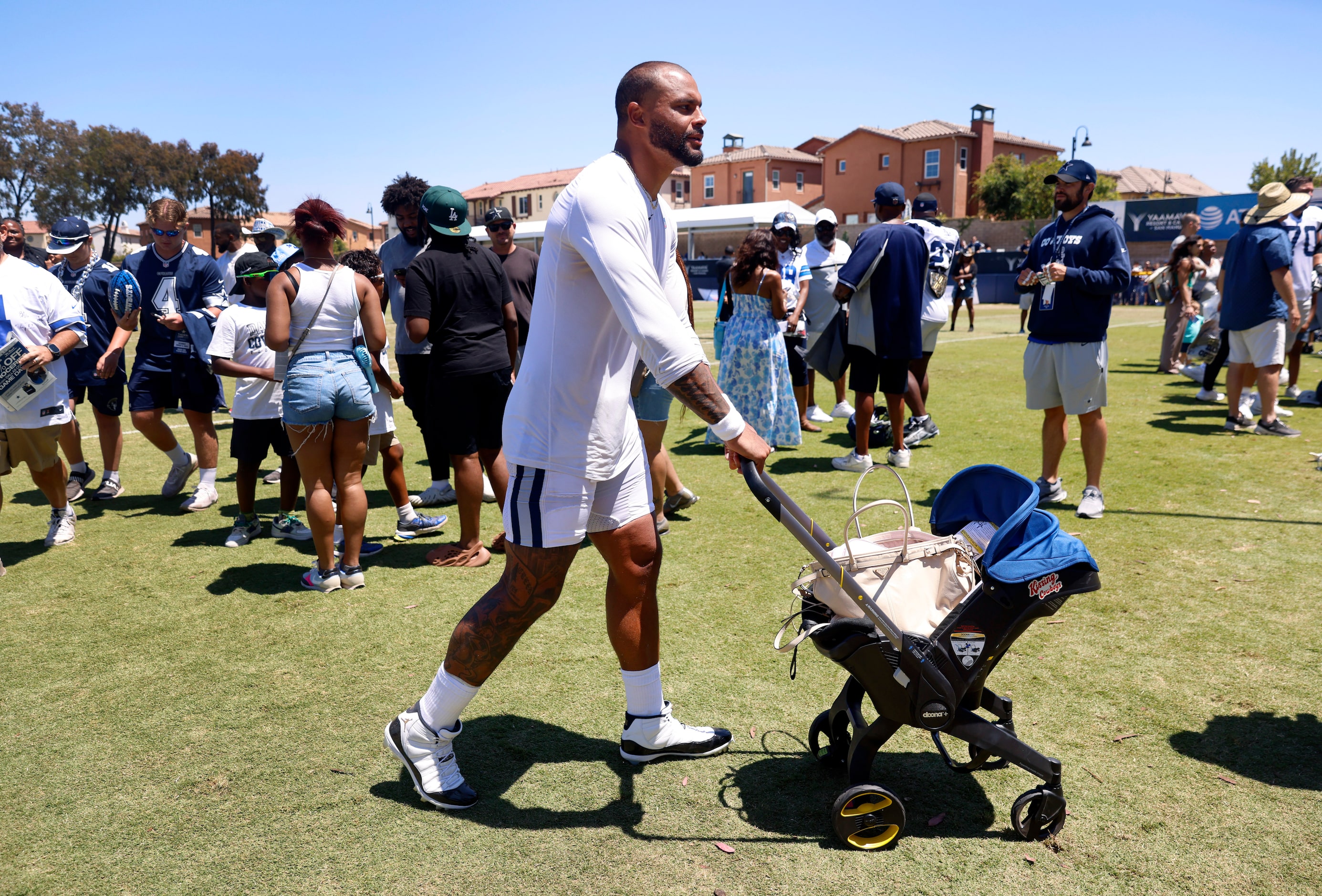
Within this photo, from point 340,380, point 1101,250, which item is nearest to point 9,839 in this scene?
point 340,380

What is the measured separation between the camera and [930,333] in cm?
834

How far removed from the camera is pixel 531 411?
2627 millimetres

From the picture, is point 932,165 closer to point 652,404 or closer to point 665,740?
point 652,404

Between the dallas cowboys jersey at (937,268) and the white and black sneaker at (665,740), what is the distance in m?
5.98

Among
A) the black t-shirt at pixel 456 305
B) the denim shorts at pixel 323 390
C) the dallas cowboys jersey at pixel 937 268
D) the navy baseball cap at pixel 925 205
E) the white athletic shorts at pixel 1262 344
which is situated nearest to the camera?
the denim shorts at pixel 323 390

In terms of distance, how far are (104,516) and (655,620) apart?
5470mm

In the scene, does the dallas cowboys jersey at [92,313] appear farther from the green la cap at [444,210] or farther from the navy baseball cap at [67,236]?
the green la cap at [444,210]

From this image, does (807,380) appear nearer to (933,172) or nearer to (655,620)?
(655,620)

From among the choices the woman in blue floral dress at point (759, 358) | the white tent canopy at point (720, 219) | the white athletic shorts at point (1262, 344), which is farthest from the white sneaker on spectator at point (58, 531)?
the white tent canopy at point (720, 219)

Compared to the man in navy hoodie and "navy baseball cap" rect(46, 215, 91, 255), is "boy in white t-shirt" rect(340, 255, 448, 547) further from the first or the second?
the man in navy hoodie

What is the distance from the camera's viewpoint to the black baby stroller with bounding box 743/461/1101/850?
251 centimetres

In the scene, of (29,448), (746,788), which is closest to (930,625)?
(746,788)

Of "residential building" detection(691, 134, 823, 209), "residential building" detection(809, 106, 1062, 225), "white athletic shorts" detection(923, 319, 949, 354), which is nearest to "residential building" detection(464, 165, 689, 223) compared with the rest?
"residential building" detection(691, 134, 823, 209)

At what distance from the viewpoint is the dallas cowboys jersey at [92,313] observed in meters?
6.75
